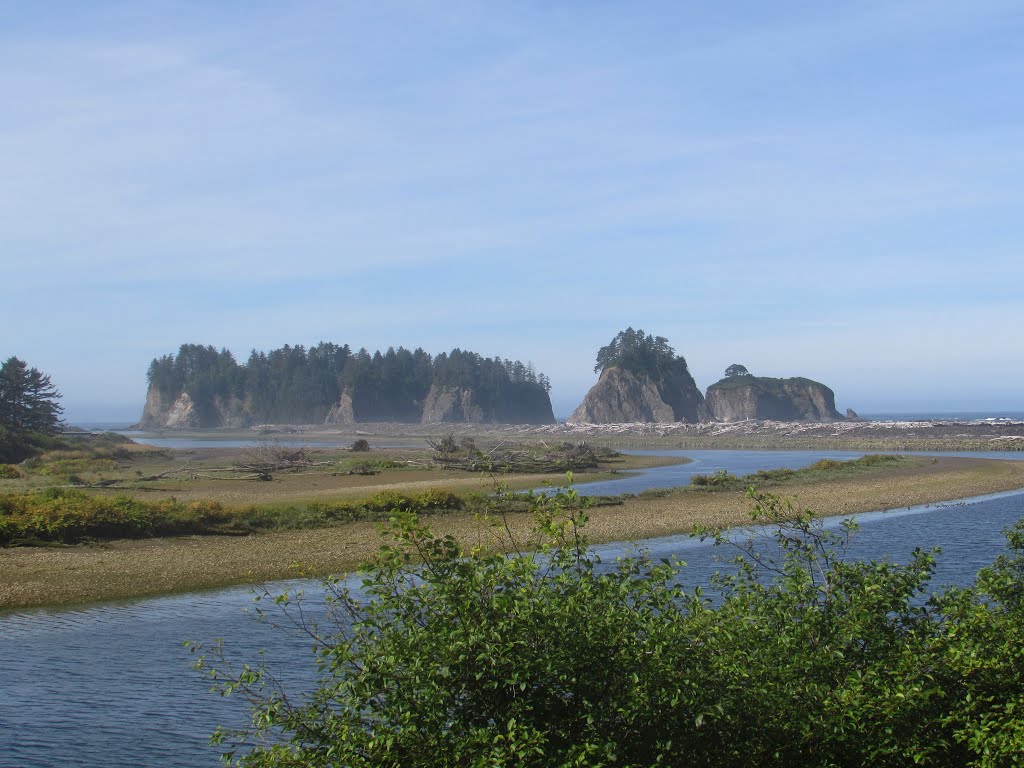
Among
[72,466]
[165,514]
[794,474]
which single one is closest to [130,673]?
[165,514]

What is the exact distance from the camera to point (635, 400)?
174 metres

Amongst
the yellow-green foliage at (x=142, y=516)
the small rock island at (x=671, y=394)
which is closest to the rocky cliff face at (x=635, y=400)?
the small rock island at (x=671, y=394)

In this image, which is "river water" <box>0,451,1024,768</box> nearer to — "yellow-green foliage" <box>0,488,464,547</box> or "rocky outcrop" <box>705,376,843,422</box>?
"yellow-green foliage" <box>0,488,464,547</box>

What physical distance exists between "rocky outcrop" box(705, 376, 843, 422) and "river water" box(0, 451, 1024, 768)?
529ft

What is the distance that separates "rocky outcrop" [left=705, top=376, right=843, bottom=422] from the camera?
184 metres

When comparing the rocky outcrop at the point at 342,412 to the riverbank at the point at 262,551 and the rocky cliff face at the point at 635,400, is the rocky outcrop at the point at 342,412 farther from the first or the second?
the riverbank at the point at 262,551

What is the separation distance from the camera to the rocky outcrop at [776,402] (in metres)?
184

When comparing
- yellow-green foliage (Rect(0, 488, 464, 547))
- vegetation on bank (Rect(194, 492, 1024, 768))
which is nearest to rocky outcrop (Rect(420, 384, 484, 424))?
yellow-green foliage (Rect(0, 488, 464, 547))

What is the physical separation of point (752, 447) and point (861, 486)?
202 ft

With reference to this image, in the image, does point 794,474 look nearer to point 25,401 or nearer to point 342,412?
point 25,401

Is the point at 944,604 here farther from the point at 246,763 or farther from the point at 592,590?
the point at 246,763

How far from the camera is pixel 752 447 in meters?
110

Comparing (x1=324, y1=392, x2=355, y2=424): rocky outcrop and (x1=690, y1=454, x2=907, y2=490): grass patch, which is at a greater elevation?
(x1=324, y1=392, x2=355, y2=424): rocky outcrop

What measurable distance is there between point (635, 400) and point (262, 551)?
14898cm
